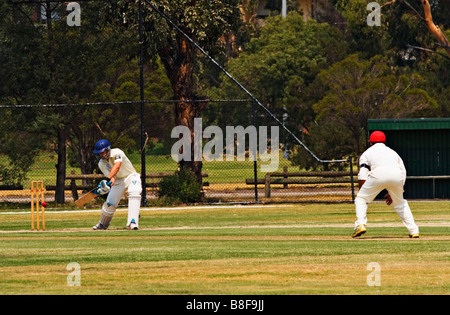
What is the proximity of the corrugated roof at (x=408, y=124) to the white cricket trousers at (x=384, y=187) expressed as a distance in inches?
619

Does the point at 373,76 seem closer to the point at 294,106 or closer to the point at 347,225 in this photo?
the point at 294,106

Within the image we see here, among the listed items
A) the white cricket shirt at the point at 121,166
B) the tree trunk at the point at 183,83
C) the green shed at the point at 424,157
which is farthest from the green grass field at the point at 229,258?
the tree trunk at the point at 183,83

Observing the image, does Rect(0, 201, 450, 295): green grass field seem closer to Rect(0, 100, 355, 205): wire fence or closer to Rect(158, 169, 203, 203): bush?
Rect(158, 169, 203, 203): bush

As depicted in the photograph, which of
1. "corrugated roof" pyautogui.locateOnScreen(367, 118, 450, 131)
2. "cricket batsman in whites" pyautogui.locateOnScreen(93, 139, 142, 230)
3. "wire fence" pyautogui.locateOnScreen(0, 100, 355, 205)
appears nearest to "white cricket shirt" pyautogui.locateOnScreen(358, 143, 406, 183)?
"cricket batsman in whites" pyautogui.locateOnScreen(93, 139, 142, 230)

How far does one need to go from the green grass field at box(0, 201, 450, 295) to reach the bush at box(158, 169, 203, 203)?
329 inches

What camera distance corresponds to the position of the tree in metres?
33.4

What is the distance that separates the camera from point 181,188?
32.1 metres

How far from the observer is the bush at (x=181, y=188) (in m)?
32.1

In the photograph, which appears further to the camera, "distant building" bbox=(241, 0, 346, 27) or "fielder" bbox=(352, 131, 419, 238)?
"distant building" bbox=(241, 0, 346, 27)

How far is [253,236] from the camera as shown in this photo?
61.7 feet

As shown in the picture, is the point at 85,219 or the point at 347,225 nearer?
the point at 347,225

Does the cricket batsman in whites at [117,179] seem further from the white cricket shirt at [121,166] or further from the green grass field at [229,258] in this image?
the green grass field at [229,258]
